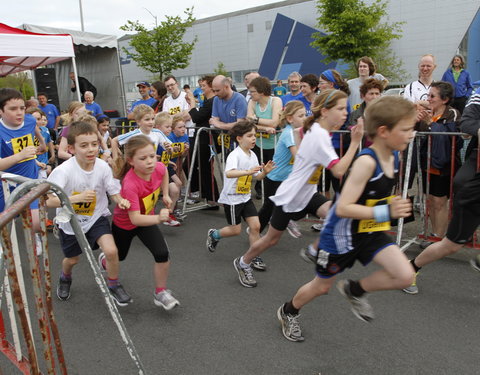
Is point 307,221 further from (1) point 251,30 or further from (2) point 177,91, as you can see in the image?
(1) point 251,30

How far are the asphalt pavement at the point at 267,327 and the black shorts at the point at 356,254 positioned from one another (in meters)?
0.62

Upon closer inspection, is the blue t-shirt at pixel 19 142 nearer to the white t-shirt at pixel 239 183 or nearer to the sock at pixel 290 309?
the white t-shirt at pixel 239 183

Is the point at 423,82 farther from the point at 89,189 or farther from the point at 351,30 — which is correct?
the point at 351,30

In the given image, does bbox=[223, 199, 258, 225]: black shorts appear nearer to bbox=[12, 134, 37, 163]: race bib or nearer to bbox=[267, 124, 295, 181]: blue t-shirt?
bbox=[267, 124, 295, 181]: blue t-shirt

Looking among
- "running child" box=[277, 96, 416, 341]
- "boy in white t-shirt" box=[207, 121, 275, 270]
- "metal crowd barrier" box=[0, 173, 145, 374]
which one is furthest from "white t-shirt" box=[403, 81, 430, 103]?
"metal crowd barrier" box=[0, 173, 145, 374]

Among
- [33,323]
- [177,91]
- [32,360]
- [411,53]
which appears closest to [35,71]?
[177,91]

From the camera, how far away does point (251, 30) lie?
3719 centimetres

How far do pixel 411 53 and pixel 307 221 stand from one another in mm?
27577

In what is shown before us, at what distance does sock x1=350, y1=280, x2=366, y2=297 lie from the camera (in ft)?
8.64

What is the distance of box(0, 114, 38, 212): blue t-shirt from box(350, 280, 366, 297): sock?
346 cm

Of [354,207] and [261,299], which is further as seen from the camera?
[261,299]

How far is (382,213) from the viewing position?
2303 millimetres

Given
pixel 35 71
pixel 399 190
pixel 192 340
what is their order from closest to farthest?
pixel 192 340 → pixel 399 190 → pixel 35 71

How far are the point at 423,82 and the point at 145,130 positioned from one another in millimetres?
3720
